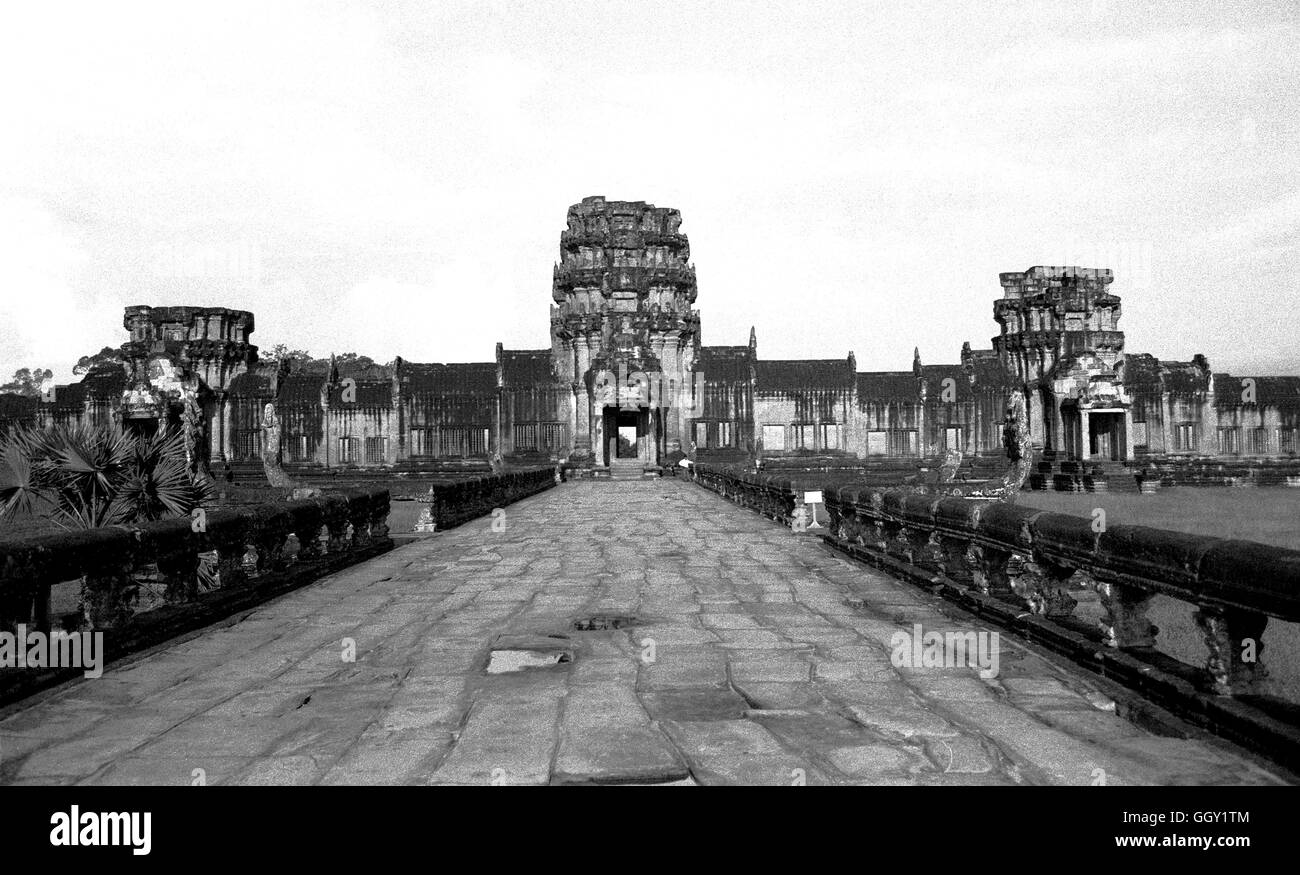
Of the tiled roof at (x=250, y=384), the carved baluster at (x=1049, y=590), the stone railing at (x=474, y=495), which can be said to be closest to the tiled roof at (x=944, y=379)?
the stone railing at (x=474, y=495)

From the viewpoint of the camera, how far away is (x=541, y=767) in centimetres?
450

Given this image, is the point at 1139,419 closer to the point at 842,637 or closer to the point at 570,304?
the point at 570,304

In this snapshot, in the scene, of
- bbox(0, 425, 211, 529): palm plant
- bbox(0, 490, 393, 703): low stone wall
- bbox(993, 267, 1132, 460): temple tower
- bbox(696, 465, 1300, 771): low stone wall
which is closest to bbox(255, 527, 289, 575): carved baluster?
bbox(0, 490, 393, 703): low stone wall

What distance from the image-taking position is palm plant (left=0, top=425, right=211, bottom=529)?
8.32 m

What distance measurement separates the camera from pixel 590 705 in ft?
18.5

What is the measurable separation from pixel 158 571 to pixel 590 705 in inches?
187

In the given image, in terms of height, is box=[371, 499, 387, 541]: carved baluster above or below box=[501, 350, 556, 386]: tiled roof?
below

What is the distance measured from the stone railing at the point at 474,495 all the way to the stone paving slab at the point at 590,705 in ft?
28.5

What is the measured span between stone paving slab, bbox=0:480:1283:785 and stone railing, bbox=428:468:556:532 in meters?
8.68

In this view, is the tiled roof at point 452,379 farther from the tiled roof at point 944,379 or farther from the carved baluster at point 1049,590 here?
the carved baluster at point 1049,590

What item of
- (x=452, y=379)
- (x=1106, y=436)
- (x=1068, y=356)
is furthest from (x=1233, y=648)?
(x=452, y=379)

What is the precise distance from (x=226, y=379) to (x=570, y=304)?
20.7m

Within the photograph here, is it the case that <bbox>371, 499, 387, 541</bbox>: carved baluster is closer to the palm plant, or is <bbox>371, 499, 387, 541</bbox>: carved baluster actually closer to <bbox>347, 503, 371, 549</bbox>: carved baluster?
<bbox>347, 503, 371, 549</bbox>: carved baluster

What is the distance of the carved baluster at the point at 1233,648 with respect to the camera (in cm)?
474
